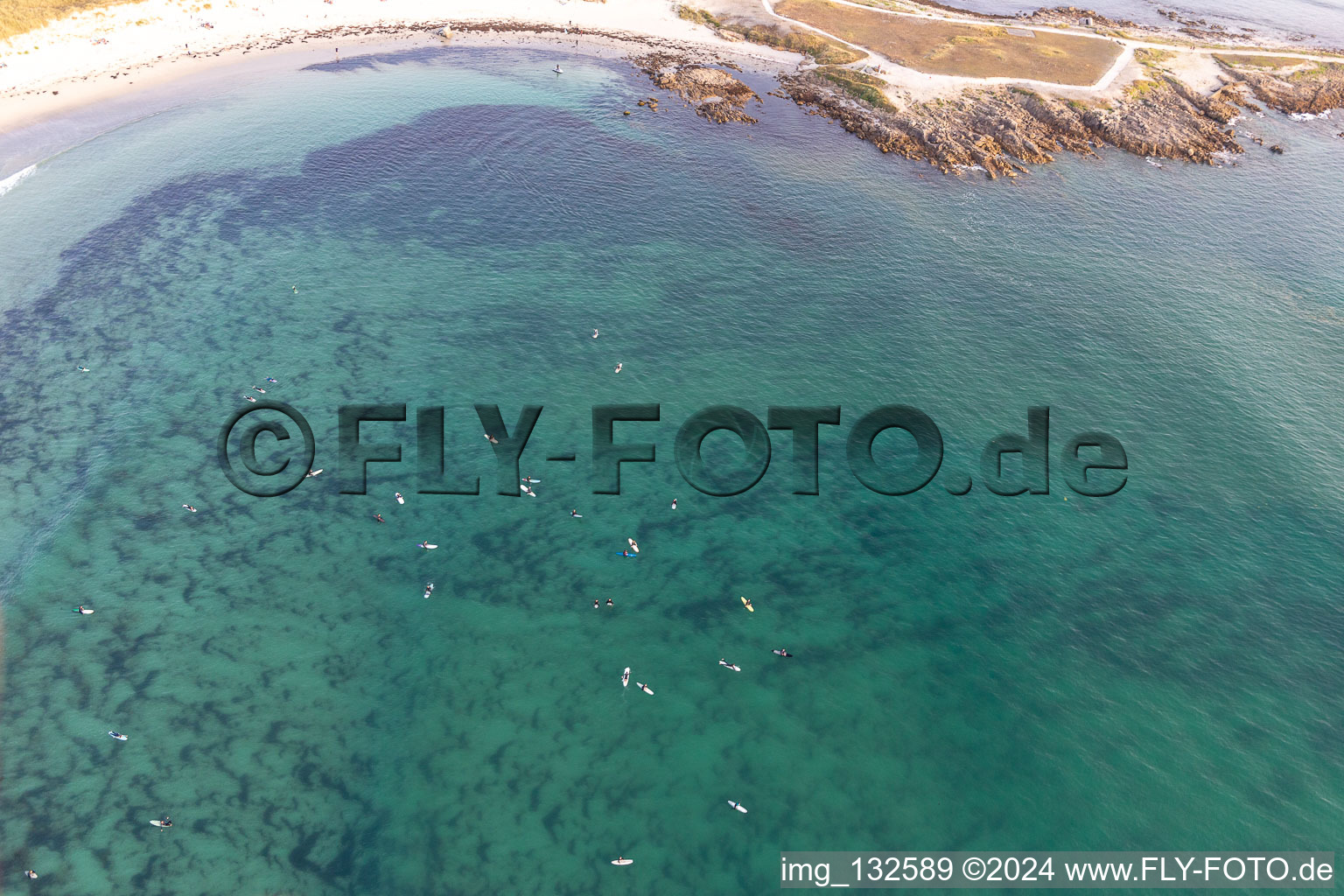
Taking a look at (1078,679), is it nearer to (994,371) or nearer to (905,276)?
(994,371)

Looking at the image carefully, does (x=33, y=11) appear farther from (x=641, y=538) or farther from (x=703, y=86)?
(x=641, y=538)

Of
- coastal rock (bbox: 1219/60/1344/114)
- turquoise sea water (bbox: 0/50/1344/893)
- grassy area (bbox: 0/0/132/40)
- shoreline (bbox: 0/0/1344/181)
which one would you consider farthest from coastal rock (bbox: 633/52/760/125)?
grassy area (bbox: 0/0/132/40)

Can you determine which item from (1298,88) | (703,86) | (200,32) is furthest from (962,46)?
(200,32)

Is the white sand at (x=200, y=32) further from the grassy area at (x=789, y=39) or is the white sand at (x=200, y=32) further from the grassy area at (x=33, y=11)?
the grassy area at (x=789, y=39)

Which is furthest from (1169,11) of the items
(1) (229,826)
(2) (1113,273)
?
(1) (229,826)

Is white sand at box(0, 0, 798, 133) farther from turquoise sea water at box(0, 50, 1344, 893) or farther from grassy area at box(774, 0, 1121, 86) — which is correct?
turquoise sea water at box(0, 50, 1344, 893)
